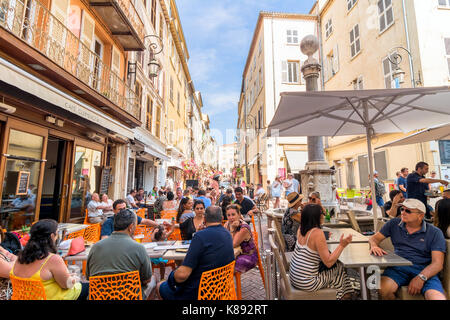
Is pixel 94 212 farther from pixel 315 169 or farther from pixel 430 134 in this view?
pixel 430 134

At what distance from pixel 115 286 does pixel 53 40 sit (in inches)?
272

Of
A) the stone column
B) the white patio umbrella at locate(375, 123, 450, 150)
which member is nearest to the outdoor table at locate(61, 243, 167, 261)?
the stone column

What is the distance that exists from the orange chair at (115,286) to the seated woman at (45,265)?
0.97ft

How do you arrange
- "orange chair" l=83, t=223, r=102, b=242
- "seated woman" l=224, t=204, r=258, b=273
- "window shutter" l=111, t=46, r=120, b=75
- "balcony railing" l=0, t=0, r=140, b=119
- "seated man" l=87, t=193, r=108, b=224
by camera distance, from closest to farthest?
"seated woman" l=224, t=204, r=258, b=273 → "orange chair" l=83, t=223, r=102, b=242 → "balcony railing" l=0, t=0, r=140, b=119 → "seated man" l=87, t=193, r=108, b=224 → "window shutter" l=111, t=46, r=120, b=75

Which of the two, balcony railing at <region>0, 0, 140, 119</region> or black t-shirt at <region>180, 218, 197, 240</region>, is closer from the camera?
black t-shirt at <region>180, 218, 197, 240</region>

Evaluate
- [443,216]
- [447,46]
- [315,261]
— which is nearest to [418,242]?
[443,216]

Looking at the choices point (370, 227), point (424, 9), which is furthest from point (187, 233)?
point (424, 9)

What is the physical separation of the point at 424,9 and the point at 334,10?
347 inches

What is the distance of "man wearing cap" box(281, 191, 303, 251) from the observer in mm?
3994

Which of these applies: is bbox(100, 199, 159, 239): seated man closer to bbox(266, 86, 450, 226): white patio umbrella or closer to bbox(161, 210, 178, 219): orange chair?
bbox(161, 210, 178, 219): orange chair

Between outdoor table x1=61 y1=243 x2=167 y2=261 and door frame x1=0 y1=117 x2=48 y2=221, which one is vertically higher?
door frame x1=0 y1=117 x2=48 y2=221

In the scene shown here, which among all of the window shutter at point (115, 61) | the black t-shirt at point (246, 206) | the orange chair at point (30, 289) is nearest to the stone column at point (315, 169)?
the black t-shirt at point (246, 206)

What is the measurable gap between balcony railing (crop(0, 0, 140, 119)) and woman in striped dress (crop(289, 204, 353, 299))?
6.14 m

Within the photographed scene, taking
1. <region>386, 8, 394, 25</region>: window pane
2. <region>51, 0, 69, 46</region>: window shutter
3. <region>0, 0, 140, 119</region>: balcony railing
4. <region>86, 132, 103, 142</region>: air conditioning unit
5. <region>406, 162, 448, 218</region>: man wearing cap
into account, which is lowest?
<region>406, 162, 448, 218</region>: man wearing cap
